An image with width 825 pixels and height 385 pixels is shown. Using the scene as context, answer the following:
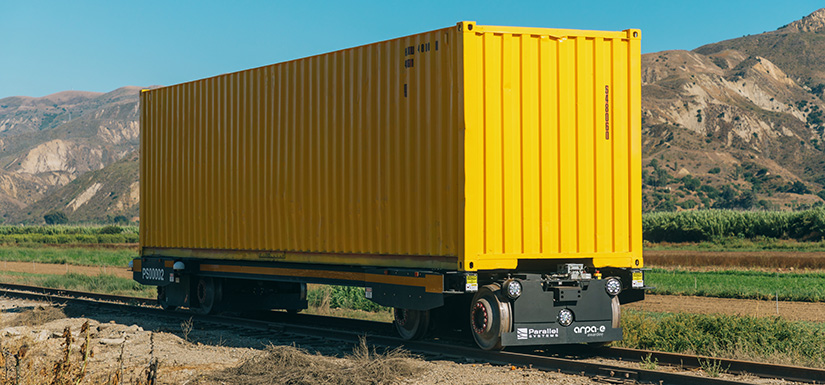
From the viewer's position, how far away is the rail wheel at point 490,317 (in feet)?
32.7

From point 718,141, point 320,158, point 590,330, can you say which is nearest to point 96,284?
point 320,158

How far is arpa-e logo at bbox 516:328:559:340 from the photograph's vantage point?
10000mm

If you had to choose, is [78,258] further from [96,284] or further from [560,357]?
[560,357]

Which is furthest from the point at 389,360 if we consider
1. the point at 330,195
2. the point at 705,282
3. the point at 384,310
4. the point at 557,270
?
the point at 705,282

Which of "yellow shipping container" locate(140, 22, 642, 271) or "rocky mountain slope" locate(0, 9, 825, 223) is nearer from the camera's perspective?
"yellow shipping container" locate(140, 22, 642, 271)

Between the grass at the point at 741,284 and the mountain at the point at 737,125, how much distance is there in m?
60.8

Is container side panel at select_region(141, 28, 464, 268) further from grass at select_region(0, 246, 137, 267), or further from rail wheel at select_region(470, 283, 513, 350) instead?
grass at select_region(0, 246, 137, 267)

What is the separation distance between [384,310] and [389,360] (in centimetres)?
900

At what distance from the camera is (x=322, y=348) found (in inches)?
455

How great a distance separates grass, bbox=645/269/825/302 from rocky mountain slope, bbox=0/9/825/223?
6057 cm

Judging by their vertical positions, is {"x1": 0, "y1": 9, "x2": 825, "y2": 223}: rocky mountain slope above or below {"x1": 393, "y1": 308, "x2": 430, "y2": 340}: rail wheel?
above

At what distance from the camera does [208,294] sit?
618 inches

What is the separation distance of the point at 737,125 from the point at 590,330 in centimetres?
12036

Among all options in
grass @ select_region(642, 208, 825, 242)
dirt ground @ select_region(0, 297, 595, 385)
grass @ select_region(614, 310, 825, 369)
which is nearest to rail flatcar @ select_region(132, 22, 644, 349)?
grass @ select_region(614, 310, 825, 369)
